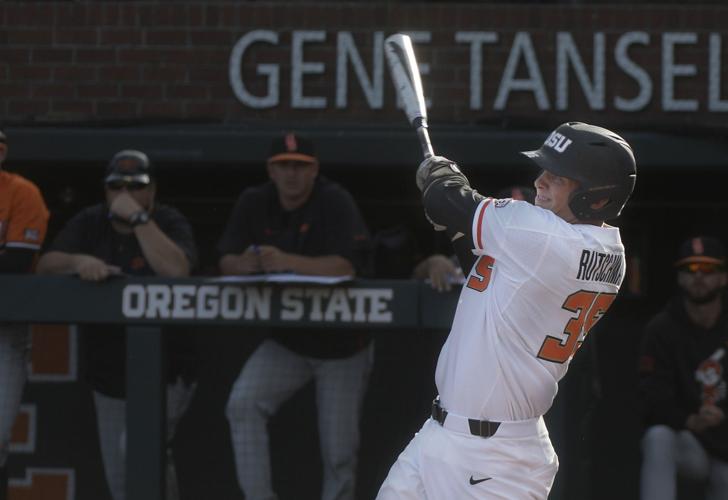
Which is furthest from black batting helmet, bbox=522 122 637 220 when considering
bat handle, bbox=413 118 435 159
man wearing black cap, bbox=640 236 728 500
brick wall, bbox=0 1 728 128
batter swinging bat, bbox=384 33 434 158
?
brick wall, bbox=0 1 728 128

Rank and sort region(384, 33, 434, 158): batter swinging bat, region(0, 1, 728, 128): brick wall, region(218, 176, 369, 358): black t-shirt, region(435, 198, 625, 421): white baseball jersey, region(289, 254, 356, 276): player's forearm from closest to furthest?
region(435, 198, 625, 421): white baseball jersey < region(384, 33, 434, 158): batter swinging bat < region(289, 254, 356, 276): player's forearm < region(218, 176, 369, 358): black t-shirt < region(0, 1, 728, 128): brick wall

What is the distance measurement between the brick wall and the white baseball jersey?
10.8 feet

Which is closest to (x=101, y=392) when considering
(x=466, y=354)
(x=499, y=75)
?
(x=466, y=354)

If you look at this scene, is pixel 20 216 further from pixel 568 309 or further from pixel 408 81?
pixel 568 309

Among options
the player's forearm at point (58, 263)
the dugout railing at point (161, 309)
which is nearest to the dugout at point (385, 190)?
the player's forearm at point (58, 263)

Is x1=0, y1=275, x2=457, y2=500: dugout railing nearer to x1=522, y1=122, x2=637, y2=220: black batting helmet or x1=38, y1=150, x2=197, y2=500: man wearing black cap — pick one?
x1=38, y1=150, x2=197, y2=500: man wearing black cap

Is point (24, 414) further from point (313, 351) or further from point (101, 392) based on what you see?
point (313, 351)

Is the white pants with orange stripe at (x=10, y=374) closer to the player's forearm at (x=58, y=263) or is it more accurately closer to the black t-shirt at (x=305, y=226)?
the player's forearm at (x=58, y=263)

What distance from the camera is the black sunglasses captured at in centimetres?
515

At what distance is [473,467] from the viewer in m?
3.54

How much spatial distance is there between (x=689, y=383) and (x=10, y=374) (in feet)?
8.83

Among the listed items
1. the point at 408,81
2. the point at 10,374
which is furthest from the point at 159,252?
the point at 408,81

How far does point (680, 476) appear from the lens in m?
5.21

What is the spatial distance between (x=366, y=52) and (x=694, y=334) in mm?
2408
